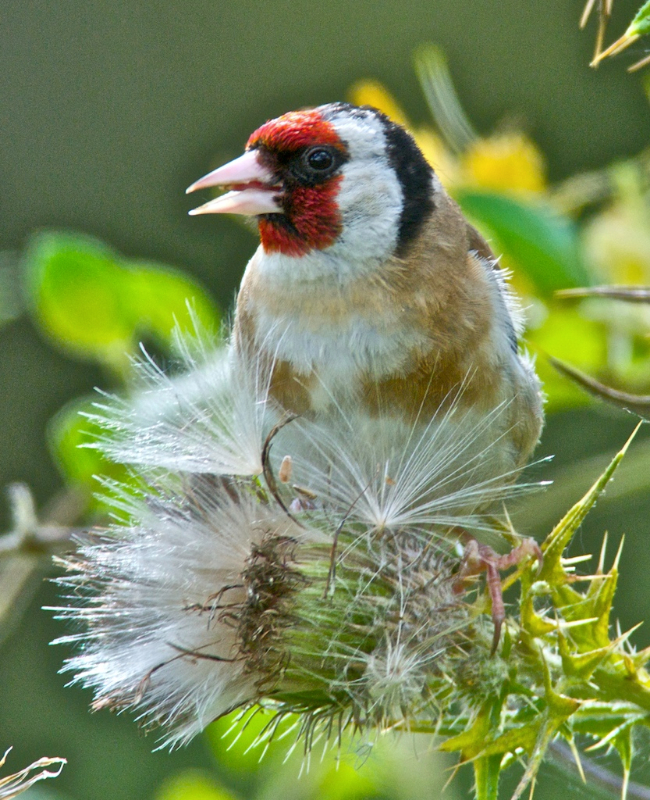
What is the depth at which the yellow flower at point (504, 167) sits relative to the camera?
274 centimetres

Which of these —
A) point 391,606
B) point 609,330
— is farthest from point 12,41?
point 391,606

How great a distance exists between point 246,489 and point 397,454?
327mm

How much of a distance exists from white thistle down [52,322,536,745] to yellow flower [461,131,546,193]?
2.82 feet

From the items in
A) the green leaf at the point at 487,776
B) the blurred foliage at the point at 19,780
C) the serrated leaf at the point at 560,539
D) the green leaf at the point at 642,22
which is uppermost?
the green leaf at the point at 642,22

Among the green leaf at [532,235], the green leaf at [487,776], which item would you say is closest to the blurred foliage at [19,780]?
the green leaf at [487,776]

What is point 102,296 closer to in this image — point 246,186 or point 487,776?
point 246,186

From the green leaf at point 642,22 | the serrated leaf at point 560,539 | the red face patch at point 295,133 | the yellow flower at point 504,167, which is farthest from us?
the yellow flower at point 504,167

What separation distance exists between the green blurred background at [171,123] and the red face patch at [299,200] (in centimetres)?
268

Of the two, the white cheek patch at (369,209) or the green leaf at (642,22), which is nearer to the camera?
the green leaf at (642,22)

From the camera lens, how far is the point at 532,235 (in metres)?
2.31

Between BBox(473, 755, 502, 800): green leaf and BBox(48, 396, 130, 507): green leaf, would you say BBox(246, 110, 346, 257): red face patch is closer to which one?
BBox(48, 396, 130, 507): green leaf

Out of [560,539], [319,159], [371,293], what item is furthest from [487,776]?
[319,159]

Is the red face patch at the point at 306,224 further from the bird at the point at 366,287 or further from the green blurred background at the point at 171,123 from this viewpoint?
the green blurred background at the point at 171,123

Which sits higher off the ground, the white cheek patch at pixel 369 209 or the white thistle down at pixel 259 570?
the white cheek patch at pixel 369 209
